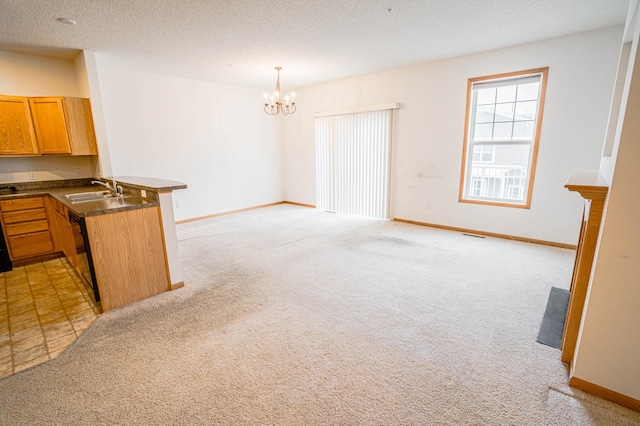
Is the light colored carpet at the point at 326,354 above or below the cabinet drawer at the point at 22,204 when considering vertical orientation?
below

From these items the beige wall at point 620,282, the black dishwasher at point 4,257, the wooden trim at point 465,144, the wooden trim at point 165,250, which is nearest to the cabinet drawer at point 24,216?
the black dishwasher at point 4,257

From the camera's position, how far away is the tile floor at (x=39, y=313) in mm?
2062

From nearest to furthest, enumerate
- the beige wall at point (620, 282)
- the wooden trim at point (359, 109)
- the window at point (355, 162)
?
1. the beige wall at point (620, 282)
2. the wooden trim at point (359, 109)
3. the window at point (355, 162)

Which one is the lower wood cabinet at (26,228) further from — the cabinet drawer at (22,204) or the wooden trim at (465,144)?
the wooden trim at (465,144)

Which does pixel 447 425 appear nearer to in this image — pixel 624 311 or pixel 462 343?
pixel 462 343

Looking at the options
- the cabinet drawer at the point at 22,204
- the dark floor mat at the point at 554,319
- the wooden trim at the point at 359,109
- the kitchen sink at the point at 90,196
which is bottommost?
the dark floor mat at the point at 554,319

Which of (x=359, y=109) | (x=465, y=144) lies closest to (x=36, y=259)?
(x=359, y=109)

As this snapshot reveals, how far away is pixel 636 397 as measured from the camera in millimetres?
1514

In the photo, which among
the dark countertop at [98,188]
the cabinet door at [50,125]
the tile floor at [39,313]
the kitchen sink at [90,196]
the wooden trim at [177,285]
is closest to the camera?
the tile floor at [39,313]

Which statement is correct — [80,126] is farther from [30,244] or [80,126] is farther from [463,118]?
[463,118]

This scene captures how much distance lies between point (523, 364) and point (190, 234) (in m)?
4.71

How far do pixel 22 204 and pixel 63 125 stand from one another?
1.18m

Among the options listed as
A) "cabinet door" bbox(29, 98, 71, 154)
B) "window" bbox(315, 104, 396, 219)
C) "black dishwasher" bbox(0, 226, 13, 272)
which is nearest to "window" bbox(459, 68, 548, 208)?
"window" bbox(315, 104, 396, 219)

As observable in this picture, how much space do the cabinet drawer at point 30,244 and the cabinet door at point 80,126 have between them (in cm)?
122
